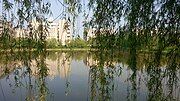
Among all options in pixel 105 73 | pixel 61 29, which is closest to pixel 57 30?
pixel 61 29

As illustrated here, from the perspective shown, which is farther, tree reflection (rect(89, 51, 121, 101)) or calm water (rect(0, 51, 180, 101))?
tree reflection (rect(89, 51, 121, 101))

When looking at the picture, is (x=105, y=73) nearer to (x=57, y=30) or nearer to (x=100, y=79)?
(x=100, y=79)

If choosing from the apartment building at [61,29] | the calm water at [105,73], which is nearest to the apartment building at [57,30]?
the apartment building at [61,29]

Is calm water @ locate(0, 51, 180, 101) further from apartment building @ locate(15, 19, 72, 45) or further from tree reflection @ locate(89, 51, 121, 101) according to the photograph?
apartment building @ locate(15, 19, 72, 45)

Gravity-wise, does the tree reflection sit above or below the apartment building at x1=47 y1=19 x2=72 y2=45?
below

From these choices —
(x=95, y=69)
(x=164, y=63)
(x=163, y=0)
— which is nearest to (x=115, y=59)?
(x=95, y=69)

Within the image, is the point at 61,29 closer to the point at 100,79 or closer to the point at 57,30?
the point at 57,30

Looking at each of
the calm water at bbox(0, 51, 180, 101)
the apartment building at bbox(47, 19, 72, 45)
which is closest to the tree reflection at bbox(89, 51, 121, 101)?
the calm water at bbox(0, 51, 180, 101)

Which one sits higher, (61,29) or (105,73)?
(61,29)

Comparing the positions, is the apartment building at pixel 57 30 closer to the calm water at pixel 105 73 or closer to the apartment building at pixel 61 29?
the apartment building at pixel 61 29

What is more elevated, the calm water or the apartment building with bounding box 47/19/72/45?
the apartment building with bounding box 47/19/72/45

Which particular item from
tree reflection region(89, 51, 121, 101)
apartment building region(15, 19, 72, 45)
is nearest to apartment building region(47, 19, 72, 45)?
apartment building region(15, 19, 72, 45)

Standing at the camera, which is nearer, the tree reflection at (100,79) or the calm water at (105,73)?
the calm water at (105,73)

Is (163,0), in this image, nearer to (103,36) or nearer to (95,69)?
(103,36)
